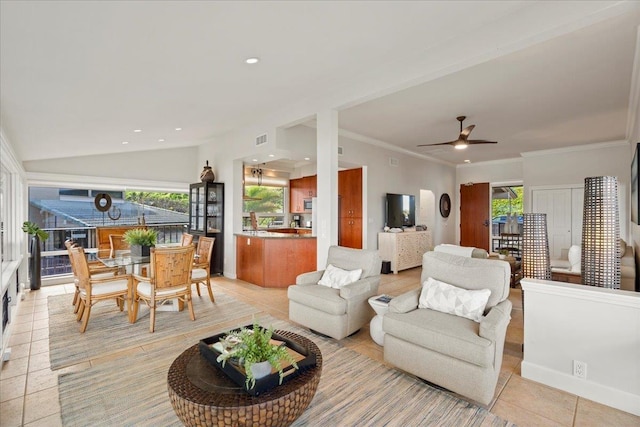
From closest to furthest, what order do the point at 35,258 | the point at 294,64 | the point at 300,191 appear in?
the point at 294,64
the point at 35,258
the point at 300,191

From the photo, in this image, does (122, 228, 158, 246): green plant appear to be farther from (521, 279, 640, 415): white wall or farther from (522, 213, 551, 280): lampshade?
(522, 213, 551, 280): lampshade

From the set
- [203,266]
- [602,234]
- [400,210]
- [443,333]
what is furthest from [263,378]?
[400,210]

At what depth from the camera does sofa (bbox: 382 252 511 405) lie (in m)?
2.15

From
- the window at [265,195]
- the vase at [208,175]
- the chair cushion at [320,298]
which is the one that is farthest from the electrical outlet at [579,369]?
the window at [265,195]

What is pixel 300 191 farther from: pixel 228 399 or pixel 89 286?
pixel 228 399

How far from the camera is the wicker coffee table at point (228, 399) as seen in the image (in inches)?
61.4

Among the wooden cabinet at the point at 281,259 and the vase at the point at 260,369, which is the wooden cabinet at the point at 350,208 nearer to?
the wooden cabinet at the point at 281,259

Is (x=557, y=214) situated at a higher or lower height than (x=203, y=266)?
higher

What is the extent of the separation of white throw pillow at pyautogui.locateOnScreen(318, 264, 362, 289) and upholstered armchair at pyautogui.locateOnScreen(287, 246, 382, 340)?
0.02m

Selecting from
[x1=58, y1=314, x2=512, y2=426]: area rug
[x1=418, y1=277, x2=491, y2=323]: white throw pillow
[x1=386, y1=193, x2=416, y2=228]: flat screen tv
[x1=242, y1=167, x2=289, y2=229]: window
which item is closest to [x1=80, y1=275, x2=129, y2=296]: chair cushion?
[x1=58, y1=314, x2=512, y2=426]: area rug

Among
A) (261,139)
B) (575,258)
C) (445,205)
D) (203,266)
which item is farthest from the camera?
(445,205)

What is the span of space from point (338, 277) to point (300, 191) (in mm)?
5218

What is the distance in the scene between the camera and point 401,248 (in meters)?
6.88

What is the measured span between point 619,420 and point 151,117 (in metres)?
5.39
